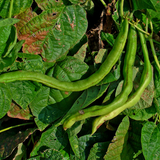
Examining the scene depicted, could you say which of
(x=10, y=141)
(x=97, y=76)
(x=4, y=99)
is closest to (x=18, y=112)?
(x=4, y=99)

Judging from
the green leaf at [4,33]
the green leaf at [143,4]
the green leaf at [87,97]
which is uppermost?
the green leaf at [143,4]

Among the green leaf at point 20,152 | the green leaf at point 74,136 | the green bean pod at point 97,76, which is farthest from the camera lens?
the green leaf at point 20,152

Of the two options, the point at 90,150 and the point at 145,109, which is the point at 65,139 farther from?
the point at 145,109

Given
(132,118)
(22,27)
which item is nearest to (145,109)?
(132,118)

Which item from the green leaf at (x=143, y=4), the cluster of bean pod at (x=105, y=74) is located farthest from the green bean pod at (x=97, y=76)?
the green leaf at (x=143, y=4)

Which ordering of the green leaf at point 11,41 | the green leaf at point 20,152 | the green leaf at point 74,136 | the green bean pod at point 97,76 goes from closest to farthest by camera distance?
the green leaf at point 11,41 < the green bean pod at point 97,76 < the green leaf at point 74,136 < the green leaf at point 20,152

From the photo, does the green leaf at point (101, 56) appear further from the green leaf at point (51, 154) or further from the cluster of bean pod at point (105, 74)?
the green leaf at point (51, 154)
